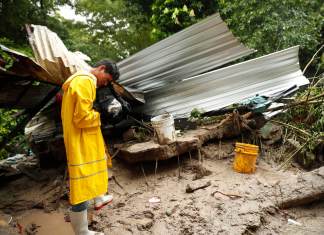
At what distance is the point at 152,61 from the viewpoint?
5.52m

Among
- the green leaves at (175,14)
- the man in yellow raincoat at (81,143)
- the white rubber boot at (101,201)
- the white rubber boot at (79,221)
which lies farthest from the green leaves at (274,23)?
the white rubber boot at (79,221)

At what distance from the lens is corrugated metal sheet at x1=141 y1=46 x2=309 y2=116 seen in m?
5.45

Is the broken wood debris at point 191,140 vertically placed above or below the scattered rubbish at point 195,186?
above

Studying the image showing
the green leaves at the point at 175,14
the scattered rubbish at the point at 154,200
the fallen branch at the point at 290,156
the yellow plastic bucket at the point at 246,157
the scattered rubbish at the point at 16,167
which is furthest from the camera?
the green leaves at the point at 175,14

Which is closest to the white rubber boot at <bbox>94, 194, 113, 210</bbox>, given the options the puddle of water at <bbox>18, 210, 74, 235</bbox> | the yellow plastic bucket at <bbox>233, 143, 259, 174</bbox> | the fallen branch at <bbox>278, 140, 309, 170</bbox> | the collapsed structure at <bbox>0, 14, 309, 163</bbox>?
the puddle of water at <bbox>18, 210, 74, 235</bbox>

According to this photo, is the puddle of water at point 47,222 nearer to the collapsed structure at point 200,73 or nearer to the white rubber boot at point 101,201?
the white rubber boot at point 101,201

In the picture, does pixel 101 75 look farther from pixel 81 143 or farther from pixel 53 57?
pixel 53 57

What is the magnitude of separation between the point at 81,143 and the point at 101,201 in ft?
4.31

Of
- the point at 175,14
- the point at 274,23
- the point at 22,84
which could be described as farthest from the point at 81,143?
the point at 175,14

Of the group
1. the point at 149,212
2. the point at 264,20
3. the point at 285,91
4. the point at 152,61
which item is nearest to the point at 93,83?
the point at 149,212

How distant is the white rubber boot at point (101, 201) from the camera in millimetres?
4098

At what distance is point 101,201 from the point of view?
4160 millimetres

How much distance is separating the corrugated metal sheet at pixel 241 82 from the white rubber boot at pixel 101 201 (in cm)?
215

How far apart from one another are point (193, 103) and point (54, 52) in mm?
2680
